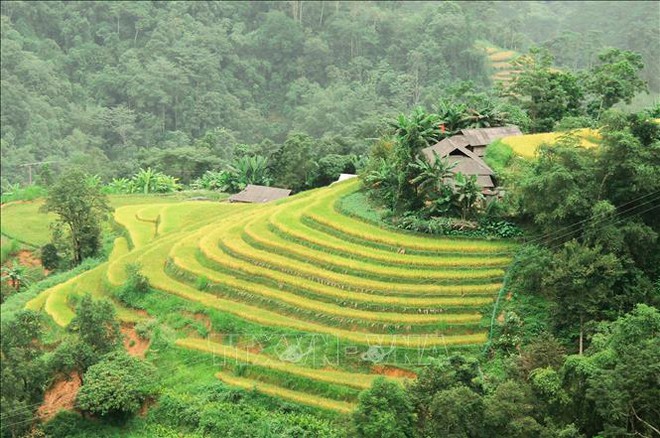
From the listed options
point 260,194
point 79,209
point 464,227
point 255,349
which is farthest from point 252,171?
point 255,349

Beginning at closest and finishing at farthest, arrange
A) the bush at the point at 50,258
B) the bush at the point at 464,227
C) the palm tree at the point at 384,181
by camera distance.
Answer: the bush at the point at 464,227
the palm tree at the point at 384,181
the bush at the point at 50,258

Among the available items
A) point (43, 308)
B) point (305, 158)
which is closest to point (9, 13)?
point (305, 158)

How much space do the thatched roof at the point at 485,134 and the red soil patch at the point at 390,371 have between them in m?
11.0

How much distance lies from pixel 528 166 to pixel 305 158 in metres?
17.4

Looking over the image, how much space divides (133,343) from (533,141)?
14648 millimetres

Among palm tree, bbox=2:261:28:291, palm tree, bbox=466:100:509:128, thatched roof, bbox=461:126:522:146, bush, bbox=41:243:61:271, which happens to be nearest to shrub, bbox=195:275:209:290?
palm tree, bbox=2:261:28:291

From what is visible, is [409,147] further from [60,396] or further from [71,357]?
[60,396]

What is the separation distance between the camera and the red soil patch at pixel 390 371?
72.8 ft

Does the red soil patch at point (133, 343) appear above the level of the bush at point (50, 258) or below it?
above

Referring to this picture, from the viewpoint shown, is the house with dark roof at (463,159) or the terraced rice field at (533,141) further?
the terraced rice field at (533,141)

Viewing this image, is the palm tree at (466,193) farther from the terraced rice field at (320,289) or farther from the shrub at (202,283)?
the shrub at (202,283)

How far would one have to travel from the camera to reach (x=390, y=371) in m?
22.3

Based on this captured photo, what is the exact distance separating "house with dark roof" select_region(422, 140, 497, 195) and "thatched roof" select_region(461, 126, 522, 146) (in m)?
0.36

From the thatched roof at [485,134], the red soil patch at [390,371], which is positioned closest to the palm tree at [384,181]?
the thatched roof at [485,134]
